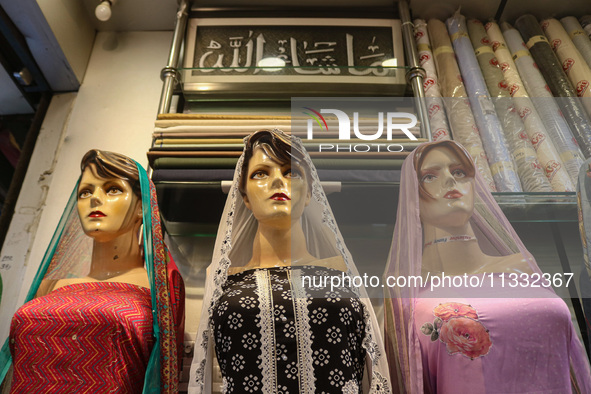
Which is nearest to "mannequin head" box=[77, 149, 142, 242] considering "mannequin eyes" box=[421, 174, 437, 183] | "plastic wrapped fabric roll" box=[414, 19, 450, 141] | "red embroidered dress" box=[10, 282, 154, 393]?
"red embroidered dress" box=[10, 282, 154, 393]

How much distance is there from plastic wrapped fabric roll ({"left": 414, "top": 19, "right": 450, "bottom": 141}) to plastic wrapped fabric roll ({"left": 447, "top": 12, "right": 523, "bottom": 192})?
0.14 meters

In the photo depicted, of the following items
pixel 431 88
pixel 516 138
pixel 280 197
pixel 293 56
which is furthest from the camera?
pixel 293 56

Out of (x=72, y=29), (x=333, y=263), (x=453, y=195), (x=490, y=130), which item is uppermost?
(x=72, y=29)

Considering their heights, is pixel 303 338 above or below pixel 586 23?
below

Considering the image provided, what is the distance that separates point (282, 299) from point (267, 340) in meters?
0.14

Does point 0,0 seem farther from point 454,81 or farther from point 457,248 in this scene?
point 457,248

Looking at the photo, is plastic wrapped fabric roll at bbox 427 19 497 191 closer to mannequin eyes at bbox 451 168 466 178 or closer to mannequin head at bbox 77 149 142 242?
mannequin eyes at bbox 451 168 466 178

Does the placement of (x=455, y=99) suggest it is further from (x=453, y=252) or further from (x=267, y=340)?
(x=267, y=340)

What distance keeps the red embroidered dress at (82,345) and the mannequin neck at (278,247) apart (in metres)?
0.44

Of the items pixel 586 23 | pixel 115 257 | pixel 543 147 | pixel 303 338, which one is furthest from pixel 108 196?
pixel 586 23

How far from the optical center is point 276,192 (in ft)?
6.39

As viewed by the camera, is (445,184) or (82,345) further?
(445,184)

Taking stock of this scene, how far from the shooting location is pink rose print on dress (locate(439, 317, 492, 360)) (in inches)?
60.8

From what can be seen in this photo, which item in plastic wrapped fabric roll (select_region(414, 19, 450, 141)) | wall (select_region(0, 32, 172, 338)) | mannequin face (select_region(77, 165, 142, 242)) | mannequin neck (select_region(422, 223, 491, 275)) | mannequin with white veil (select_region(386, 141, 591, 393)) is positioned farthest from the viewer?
wall (select_region(0, 32, 172, 338))
